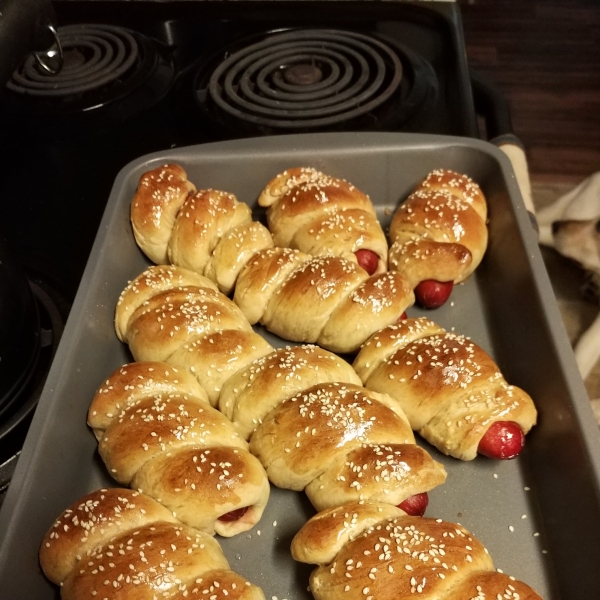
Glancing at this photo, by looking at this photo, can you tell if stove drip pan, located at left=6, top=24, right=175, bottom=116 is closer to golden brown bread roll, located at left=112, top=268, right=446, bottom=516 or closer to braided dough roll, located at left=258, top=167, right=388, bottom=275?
braided dough roll, located at left=258, top=167, right=388, bottom=275

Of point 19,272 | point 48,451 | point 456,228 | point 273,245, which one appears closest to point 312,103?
point 273,245

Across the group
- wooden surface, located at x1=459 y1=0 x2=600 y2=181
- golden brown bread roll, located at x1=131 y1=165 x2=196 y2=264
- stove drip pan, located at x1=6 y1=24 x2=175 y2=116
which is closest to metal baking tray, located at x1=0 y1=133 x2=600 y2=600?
golden brown bread roll, located at x1=131 y1=165 x2=196 y2=264

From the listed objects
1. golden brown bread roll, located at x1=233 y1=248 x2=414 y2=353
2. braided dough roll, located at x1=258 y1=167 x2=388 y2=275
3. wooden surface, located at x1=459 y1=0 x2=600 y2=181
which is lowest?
wooden surface, located at x1=459 y1=0 x2=600 y2=181

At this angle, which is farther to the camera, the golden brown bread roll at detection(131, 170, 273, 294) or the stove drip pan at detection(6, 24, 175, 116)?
the stove drip pan at detection(6, 24, 175, 116)

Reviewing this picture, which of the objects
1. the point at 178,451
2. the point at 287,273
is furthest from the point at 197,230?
the point at 178,451

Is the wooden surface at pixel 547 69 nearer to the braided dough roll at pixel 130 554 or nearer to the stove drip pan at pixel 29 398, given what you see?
the stove drip pan at pixel 29 398

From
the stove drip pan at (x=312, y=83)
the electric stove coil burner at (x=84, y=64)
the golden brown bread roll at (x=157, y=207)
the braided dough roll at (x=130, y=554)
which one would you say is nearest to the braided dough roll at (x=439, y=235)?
the stove drip pan at (x=312, y=83)
